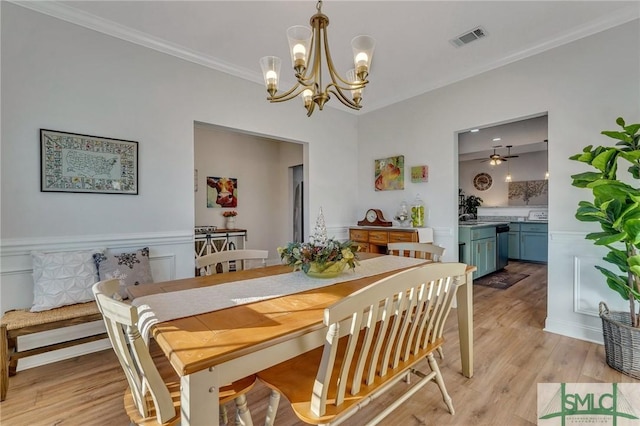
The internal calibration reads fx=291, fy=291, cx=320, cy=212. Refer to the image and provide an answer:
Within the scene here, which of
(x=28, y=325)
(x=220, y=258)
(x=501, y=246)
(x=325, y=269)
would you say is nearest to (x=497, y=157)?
(x=501, y=246)

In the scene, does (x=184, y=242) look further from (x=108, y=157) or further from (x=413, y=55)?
(x=413, y=55)

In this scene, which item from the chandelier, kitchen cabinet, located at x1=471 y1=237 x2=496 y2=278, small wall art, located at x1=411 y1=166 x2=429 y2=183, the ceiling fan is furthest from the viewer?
the ceiling fan

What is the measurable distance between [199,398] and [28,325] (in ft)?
5.99

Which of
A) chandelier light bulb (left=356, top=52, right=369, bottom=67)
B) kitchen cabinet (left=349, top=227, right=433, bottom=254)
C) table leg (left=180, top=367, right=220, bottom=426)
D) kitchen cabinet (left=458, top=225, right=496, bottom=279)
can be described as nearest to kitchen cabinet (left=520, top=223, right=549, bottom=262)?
kitchen cabinet (left=458, top=225, right=496, bottom=279)

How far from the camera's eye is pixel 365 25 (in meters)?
2.57

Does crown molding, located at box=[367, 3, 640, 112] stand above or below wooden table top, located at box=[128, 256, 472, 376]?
above

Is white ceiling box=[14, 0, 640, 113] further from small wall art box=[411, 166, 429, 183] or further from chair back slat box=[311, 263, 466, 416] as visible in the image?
chair back slat box=[311, 263, 466, 416]

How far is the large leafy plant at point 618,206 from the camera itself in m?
1.95

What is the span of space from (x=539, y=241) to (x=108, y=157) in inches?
287

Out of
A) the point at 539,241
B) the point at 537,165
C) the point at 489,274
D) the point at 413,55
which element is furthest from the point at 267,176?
the point at 537,165

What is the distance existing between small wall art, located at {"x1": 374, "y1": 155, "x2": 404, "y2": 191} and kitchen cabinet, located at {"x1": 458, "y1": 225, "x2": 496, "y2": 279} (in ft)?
3.96

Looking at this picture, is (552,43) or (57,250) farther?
(552,43)

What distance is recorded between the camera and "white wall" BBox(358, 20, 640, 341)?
2.52m

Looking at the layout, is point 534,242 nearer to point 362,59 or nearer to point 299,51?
point 362,59
